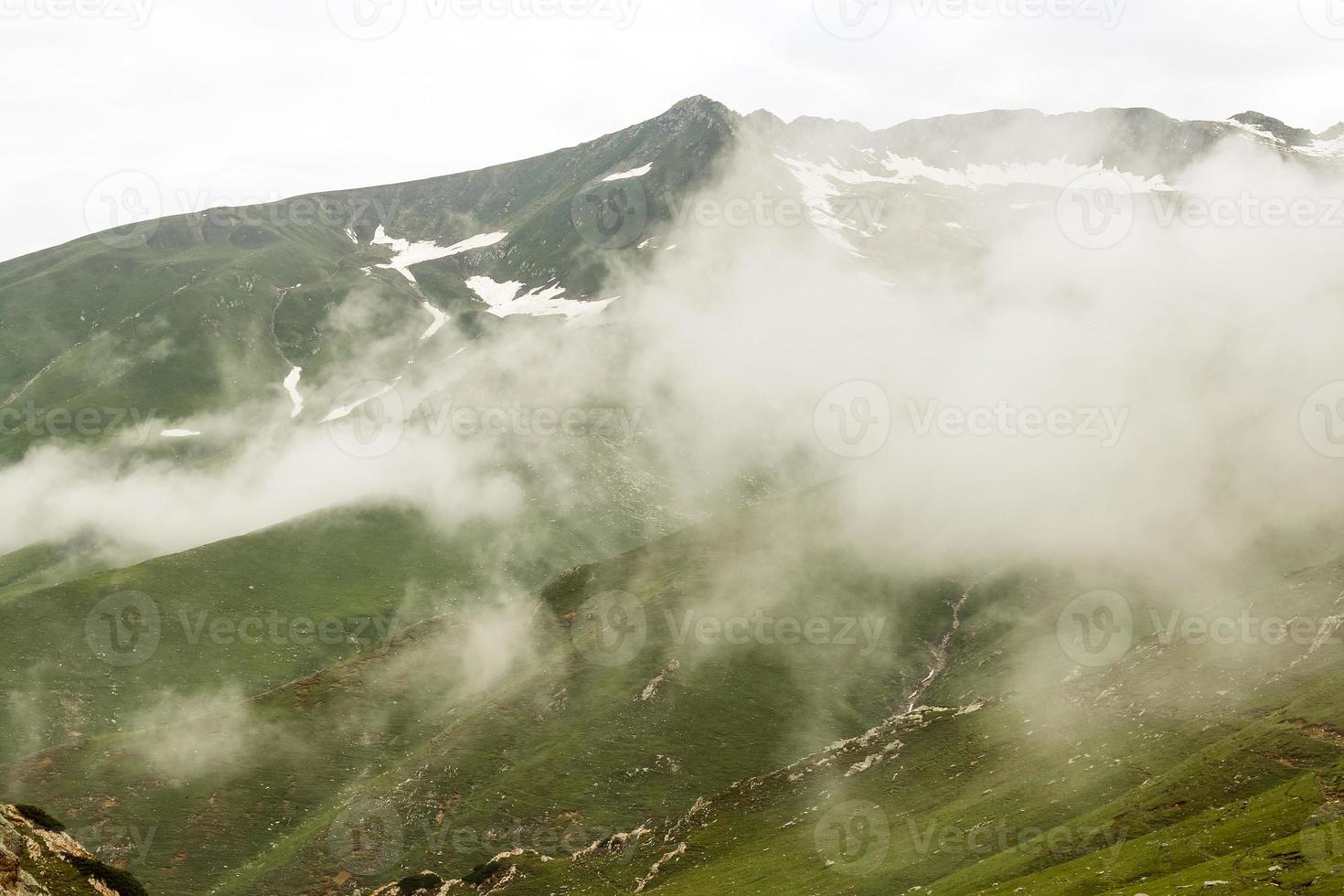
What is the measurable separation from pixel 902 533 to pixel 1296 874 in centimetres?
14864

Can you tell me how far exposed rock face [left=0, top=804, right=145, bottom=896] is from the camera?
45.3m

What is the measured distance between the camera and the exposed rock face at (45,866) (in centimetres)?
4528

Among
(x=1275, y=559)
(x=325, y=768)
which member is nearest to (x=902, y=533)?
(x=1275, y=559)

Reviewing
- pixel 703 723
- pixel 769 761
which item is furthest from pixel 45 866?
pixel 769 761

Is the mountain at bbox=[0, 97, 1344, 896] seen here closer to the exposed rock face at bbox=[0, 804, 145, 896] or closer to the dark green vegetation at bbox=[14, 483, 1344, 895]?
the exposed rock face at bbox=[0, 804, 145, 896]

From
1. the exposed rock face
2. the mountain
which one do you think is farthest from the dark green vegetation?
the exposed rock face

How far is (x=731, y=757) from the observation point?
12888cm

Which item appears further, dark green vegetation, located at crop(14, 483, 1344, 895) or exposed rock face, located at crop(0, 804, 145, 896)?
dark green vegetation, located at crop(14, 483, 1344, 895)

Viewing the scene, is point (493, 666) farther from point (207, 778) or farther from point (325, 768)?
point (207, 778)

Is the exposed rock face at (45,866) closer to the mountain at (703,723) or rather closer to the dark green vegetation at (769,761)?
the mountain at (703,723)

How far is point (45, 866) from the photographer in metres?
50.6

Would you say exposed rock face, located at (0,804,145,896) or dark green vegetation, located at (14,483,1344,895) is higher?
exposed rock face, located at (0,804,145,896)

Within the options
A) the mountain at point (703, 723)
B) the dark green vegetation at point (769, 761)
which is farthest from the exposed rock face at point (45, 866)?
the dark green vegetation at point (769, 761)

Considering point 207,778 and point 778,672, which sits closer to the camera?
point 207,778
